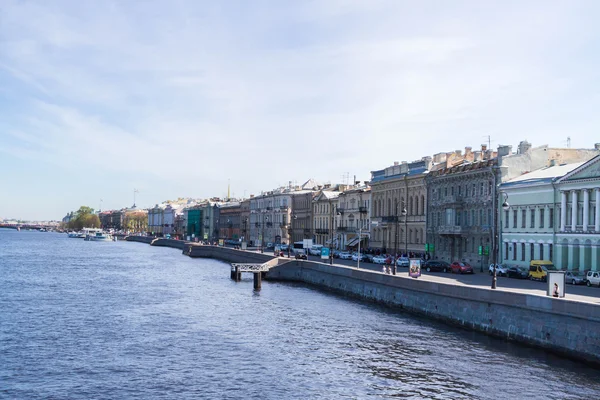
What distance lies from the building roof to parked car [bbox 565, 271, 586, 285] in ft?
28.5

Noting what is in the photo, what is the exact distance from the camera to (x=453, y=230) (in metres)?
73.0

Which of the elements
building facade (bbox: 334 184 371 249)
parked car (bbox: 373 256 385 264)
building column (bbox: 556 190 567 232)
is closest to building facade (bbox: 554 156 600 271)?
building column (bbox: 556 190 567 232)

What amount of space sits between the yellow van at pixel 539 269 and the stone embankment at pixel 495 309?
11403 millimetres

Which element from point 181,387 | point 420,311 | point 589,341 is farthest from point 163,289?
point 589,341

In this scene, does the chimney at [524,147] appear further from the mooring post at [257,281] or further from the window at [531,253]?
the mooring post at [257,281]

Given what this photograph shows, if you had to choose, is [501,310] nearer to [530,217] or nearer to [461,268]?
[530,217]

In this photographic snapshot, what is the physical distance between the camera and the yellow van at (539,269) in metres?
52.4

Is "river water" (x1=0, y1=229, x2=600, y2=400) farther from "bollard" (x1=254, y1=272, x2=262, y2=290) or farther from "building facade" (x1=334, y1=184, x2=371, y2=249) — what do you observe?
"building facade" (x1=334, y1=184, x2=371, y2=249)

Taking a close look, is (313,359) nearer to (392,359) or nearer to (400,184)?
(392,359)

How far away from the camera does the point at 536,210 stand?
59.2 meters

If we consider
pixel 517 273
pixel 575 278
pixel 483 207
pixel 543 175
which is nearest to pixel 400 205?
pixel 483 207

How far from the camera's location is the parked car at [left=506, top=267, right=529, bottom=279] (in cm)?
5537

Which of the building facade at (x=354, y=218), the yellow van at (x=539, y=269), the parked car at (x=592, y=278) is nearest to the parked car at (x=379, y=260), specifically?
the building facade at (x=354, y=218)

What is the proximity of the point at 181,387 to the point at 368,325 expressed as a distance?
17183 mm
